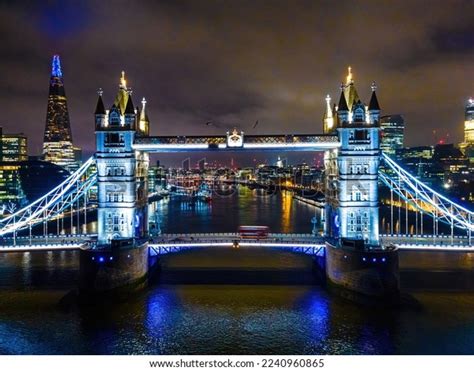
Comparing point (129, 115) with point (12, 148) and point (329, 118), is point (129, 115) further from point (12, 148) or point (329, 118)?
point (12, 148)

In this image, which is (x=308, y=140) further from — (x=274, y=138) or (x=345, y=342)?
(x=345, y=342)

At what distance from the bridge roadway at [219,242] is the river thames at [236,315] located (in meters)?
3.07

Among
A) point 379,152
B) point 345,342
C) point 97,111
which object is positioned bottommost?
point 345,342

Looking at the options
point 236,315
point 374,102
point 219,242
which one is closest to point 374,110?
point 374,102

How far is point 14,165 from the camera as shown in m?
124

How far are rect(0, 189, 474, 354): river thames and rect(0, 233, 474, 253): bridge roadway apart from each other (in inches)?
121

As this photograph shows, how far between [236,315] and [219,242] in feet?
28.7

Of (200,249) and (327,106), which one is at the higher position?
(327,106)

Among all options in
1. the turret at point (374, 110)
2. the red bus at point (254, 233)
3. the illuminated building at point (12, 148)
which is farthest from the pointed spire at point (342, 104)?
the illuminated building at point (12, 148)

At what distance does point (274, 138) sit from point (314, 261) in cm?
1156

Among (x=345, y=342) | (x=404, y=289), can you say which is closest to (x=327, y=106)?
(x=404, y=289)

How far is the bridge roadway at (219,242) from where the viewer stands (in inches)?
1454

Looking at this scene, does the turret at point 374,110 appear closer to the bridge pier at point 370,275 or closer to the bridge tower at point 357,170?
the bridge tower at point 357,170

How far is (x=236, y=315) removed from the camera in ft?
104
